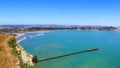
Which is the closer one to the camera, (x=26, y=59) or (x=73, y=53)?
(x=26, y=59)

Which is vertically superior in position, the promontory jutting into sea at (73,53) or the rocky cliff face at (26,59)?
the rocky cliff face at (26,59)

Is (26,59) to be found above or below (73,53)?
above

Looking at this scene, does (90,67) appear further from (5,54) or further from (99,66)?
(5,54)

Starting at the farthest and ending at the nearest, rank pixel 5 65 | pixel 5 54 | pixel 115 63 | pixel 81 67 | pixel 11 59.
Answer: pixel 115 63, pixel 81 67, pixel 5 54, pixel 11 59, pixel 5 65

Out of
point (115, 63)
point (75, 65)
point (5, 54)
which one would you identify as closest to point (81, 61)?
point (75, 65)

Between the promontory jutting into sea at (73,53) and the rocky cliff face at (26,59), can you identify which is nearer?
the rocky cliff face at (26,59)

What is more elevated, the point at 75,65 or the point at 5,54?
the point at 5,54

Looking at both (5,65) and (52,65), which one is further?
(52,65)

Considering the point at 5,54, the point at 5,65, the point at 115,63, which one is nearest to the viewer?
the point at 5,65

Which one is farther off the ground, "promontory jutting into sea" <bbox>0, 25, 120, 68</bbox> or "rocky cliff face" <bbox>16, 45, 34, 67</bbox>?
"rocky cliff face" <bbox>16, 45, 34, 67</bbox>

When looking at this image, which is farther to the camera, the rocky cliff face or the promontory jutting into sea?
the promontory jutting into sea
